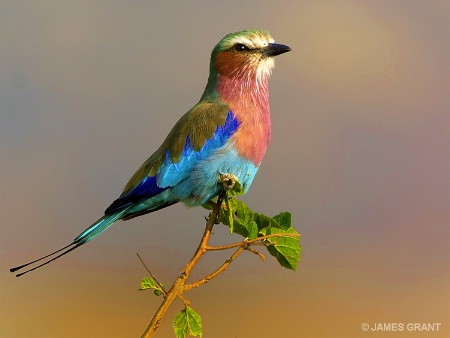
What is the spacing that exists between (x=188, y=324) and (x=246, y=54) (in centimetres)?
115

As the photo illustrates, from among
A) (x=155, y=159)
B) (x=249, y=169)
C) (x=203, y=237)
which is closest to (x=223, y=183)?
(x=249, y=169)

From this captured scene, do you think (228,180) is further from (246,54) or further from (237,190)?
(246,54)

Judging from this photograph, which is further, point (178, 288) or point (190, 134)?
point (190, 134)

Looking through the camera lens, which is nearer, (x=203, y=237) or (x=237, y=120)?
(x=203, y=237)

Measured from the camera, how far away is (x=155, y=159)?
2367 millimetres

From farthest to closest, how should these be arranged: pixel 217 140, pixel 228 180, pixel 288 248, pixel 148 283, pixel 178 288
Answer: pixel 217 140 → pixel 228 180 → pixel 288 248 → pixel 148 283 → pixel 178 288

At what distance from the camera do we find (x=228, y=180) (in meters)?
2.07

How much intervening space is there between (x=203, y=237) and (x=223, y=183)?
0.57 metres

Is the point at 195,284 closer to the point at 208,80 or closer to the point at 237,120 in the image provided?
the point at 237,120

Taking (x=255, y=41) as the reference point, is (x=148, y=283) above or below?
below

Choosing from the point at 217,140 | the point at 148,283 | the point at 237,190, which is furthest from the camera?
the point at 217,140

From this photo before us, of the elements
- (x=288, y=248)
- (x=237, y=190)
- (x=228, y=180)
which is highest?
(x=228, y=180)

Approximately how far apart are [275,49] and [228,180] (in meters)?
0.57

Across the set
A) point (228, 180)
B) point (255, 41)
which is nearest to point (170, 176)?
point (228, 180)
